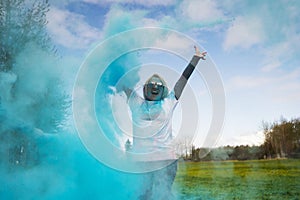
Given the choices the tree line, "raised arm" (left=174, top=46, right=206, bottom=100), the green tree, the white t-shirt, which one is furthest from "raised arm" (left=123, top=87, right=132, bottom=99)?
the tree line

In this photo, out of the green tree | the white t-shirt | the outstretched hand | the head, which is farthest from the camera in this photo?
the green tree

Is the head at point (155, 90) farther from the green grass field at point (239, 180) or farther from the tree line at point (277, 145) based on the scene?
the tree line at point (277, 145)

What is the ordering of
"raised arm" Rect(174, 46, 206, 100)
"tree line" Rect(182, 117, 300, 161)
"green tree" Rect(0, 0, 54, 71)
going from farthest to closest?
"tree line" Rect(182, 117, 300, 161) → "green tree" Rect(0, 0, 54, 71) → "raised arm" Rect(174, 46, 206, 100)

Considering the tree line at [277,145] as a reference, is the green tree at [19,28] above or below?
above

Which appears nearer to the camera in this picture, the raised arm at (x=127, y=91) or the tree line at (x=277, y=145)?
the raised arm at (x=127, y=91)

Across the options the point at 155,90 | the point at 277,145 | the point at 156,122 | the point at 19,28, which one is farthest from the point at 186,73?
the point at 277,145

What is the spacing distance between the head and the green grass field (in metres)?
3.21

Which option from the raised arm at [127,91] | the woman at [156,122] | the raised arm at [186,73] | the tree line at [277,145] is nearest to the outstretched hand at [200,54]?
the raised arm at [186,73]

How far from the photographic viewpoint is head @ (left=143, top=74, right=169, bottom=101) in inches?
171

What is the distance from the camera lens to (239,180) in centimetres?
861

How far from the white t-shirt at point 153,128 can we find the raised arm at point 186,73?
191 millimetres

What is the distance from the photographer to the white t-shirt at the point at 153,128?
4.24 m

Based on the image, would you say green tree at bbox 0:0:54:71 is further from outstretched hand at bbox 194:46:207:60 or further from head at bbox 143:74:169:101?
outstretched hand at bbox 194:46:207:60

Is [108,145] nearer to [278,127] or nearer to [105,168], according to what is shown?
[105,168]
